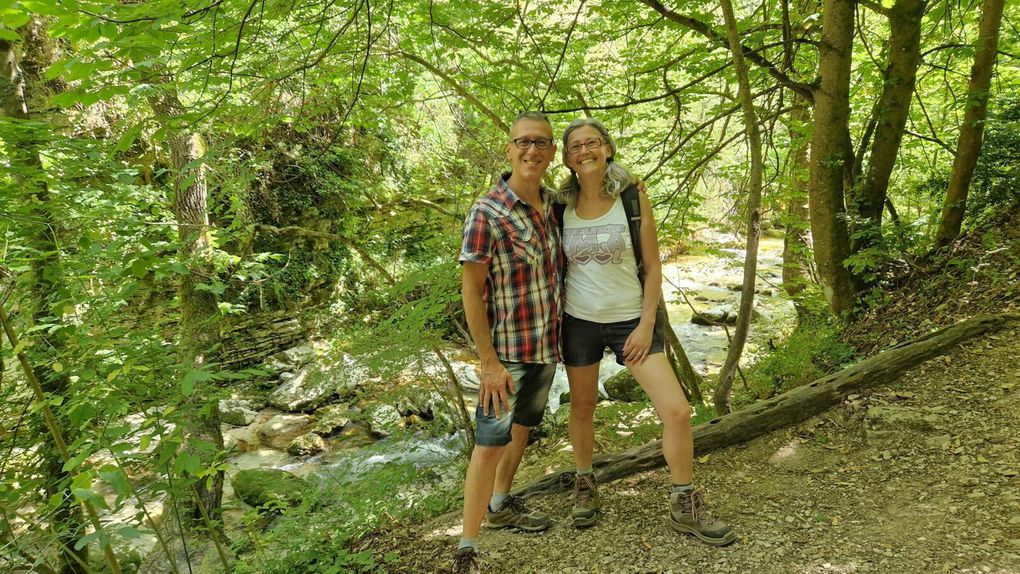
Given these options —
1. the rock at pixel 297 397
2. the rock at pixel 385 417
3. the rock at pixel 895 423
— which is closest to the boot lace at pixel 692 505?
the rock at pixel 895 423

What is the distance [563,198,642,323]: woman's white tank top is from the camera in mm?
2436

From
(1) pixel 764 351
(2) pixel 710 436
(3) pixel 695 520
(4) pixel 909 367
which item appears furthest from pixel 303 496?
(1) pixel 764 351

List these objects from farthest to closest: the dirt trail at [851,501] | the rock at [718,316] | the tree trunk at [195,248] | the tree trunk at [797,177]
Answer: the rock at [718,316]
the tree trunk at [195,248]
the tree trunk at [797,177]
the dirt trail at [851,501]

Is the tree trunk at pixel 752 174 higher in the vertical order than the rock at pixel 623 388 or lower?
higher

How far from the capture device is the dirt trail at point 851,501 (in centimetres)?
222

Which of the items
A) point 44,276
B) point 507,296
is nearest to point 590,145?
point 507,296

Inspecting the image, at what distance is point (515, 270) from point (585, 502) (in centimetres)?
138

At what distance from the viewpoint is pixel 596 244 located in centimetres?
245

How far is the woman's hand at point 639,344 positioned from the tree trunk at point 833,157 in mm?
3009

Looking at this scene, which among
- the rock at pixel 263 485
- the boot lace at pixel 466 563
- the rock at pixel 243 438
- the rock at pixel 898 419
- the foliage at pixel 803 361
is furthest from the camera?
the rock at pixel 243 438

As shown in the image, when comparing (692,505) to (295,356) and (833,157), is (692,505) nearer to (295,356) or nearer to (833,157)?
(833,157)

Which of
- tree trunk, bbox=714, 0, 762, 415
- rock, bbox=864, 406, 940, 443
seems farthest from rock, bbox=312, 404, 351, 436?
rock, bbox=864, 406, 940, 443

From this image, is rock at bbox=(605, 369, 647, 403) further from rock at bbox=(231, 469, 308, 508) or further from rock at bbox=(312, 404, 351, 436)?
rock at bbox=(231, 469, 308, 508)

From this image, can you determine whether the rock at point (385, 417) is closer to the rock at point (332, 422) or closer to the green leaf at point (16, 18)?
the rock at point (332, 422)
